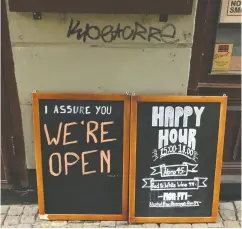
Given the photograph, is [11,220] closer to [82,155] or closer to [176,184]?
[82,155]

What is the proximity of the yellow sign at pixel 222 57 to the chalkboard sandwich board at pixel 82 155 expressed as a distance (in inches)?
36.3

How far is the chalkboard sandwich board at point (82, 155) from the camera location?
323cm

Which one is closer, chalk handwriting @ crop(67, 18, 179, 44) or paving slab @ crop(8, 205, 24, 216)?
chalk handwriting @ crop(67, 18, 179, 44)

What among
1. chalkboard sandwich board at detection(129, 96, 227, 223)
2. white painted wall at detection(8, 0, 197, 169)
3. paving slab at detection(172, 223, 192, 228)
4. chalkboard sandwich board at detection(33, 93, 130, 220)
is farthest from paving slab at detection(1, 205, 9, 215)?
paving slab at detection(172, 223, 192, 228)

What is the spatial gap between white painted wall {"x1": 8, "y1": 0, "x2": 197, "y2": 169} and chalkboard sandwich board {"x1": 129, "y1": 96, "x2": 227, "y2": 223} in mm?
233

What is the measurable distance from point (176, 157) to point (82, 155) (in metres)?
0.87

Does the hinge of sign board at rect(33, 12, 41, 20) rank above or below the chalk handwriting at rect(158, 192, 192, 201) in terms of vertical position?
above

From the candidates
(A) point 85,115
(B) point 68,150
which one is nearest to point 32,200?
(B) point 68,150

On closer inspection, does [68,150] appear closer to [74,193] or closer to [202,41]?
[74,193]

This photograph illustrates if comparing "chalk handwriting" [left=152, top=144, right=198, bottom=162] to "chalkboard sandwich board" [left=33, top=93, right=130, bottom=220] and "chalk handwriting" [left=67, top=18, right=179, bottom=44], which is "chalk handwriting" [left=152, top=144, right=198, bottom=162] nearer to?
"chalkboard sandwich board" [left=33, top=93, right=130, bottom=220]

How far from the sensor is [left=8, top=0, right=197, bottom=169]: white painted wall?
10.1ft

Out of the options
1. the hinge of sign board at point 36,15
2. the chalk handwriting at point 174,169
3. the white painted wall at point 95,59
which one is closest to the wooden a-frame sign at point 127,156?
the chalk handwriting at point 174,169

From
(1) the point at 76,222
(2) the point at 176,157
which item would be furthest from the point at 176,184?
(1) the point at 76,222

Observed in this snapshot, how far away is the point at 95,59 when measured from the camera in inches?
126
